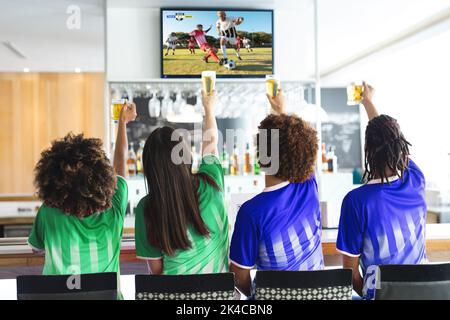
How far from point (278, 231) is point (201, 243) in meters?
0.25

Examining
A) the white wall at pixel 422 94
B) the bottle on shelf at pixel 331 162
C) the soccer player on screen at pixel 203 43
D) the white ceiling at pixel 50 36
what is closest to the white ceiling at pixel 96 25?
the white ceiling at pixel 50 36

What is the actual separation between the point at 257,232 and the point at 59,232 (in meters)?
0.64

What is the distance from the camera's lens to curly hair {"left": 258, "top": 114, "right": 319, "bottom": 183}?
5.94ft

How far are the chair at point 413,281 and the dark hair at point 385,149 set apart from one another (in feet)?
1.21

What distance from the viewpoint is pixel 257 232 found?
176 centimetres

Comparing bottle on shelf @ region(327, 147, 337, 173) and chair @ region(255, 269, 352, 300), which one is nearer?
chair @ region(255, 269, 352, 300)

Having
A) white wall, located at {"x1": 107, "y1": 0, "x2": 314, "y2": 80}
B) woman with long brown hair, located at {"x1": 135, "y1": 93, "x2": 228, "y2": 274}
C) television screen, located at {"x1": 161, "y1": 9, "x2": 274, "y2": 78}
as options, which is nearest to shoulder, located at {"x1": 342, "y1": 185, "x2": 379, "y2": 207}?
woman with long brown hair, located at {"x1": 135, "y1": 93, "x2": 228, "y2": 274}

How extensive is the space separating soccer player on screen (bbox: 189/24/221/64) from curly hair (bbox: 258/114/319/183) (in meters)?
2.46

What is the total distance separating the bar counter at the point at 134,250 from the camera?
8.36ft

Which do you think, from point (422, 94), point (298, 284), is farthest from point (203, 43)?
point (422, 94)

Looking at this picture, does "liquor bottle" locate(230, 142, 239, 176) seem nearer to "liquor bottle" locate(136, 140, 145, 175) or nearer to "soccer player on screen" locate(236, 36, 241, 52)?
"liquor bottle" locate(136, 140, 145, 175)

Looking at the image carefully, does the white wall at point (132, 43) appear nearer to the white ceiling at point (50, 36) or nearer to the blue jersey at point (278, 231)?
the white ceiling at point (50, 36)
